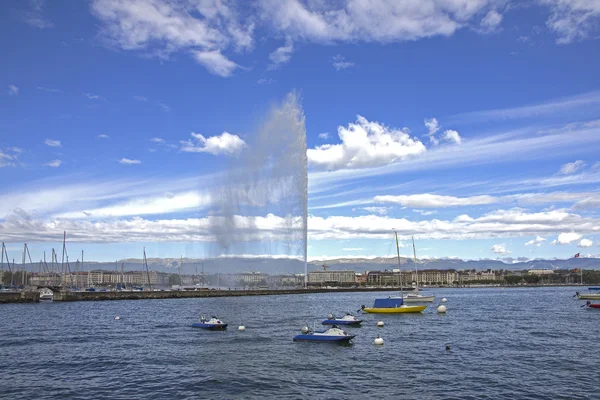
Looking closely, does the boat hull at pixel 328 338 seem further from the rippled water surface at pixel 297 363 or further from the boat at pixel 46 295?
the boat at pixel 46 295

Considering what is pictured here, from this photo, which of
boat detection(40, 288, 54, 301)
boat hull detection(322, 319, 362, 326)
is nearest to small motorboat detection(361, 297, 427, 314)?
boat hull detection(322, 319, 362, 326)

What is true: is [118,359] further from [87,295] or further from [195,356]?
[87,295]

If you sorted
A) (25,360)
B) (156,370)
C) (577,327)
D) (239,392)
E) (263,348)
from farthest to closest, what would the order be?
(577,327) → (263,348) → (25,360) → (156,370) → (239,392)

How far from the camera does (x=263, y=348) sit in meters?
37.1

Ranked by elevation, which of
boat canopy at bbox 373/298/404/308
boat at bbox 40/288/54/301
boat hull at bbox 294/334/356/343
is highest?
boat hull at bbox 294/334/356/343

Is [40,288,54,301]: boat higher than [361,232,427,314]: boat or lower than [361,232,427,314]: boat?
lower

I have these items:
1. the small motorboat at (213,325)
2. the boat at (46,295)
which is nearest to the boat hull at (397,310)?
the small motorboat at (213,325)

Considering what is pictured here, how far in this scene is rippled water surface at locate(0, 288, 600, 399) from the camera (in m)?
24.3

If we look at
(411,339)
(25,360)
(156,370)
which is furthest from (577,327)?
(25,360)

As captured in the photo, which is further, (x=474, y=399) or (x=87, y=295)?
(x=87, y=295)

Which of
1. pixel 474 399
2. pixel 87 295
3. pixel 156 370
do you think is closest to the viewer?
pixel 474 399

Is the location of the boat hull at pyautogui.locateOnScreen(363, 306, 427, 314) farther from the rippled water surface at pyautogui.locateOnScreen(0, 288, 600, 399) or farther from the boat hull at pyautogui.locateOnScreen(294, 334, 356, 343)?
the boat hull at pyautogui.locateOnScreen(294, 334, 356, 343)

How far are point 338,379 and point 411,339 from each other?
17480 millimetres

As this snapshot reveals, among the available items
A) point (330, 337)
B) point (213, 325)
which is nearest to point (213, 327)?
point (213, 325)
